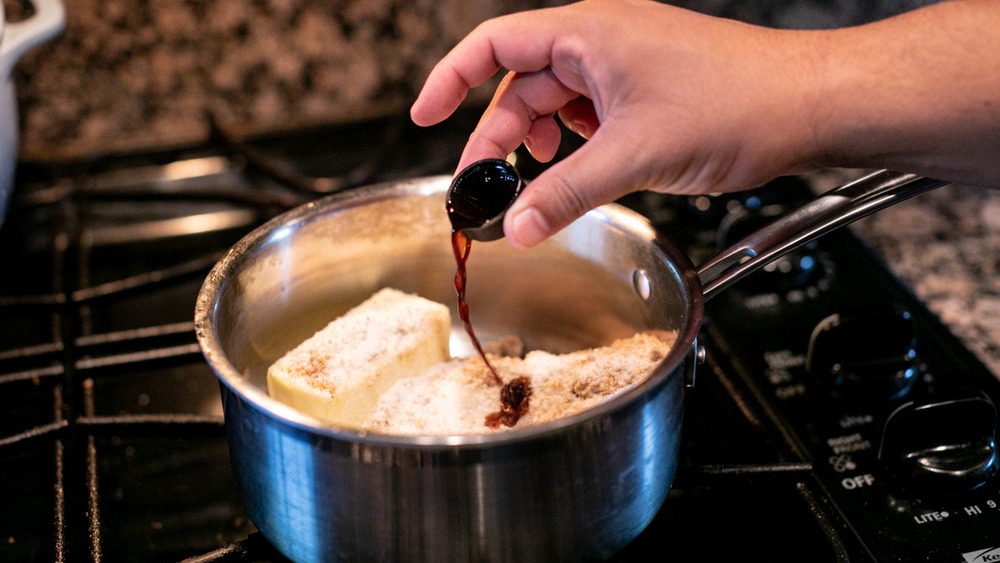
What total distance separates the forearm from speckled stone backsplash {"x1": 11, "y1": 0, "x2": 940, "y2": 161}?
58cm

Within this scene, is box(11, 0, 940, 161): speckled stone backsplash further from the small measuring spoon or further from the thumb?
the thumb

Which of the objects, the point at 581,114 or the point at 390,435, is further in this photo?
the point at 581,114

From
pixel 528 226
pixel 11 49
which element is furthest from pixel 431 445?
pixel 11 49

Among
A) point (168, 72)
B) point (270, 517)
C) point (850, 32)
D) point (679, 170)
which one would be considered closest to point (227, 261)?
point (270, 517)

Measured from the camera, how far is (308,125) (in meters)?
1.25

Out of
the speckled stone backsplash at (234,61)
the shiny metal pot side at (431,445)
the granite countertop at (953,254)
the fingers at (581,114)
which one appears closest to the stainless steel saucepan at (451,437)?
the shiny metal pot side at (431,445)

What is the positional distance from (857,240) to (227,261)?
2.43 ft

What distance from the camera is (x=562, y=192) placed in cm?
56

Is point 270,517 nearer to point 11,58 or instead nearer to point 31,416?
point 31,416

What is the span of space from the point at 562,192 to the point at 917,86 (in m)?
0.28

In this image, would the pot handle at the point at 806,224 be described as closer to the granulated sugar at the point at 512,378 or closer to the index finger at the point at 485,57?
the granulated sugar at the point at 512,378

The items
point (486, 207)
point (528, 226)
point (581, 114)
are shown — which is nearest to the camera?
point (528, 226)

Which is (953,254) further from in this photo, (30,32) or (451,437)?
(30,32)

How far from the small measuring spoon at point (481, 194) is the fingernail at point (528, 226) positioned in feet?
0.29
